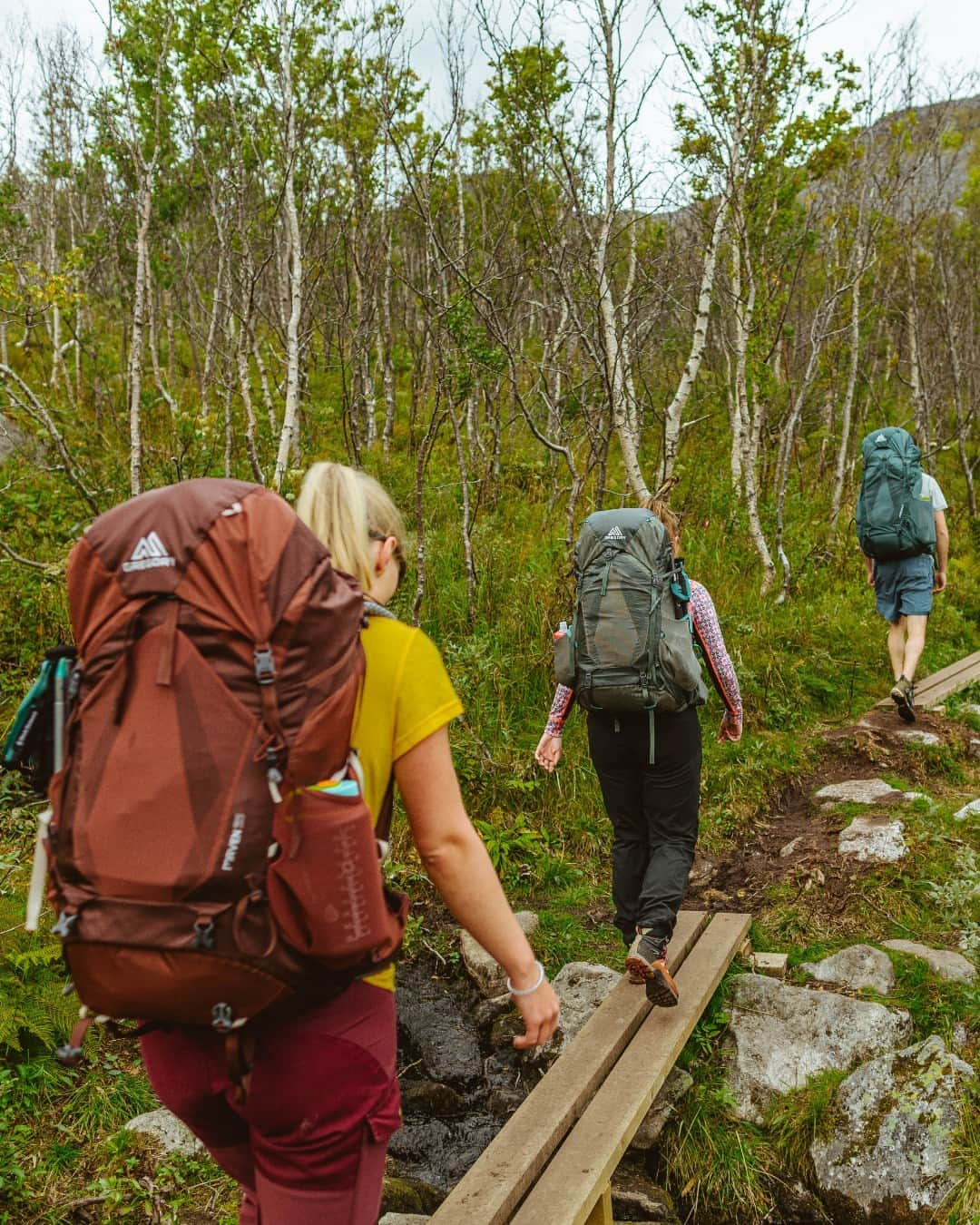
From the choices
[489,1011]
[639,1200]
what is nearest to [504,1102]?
[489,1011]

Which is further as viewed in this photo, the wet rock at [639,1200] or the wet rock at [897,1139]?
the wet rock at [639,1200]

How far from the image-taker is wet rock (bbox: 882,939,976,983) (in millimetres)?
4000

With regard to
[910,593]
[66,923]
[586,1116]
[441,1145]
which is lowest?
[441,1145]

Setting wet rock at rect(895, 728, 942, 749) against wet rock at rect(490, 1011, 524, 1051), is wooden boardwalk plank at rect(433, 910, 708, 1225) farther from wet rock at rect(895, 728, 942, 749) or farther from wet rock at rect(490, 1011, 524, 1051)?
wet rock at rect(895, 728, 942, 749)

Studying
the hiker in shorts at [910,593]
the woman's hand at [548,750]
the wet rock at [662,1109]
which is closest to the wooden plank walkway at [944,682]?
the hiker in shorts at [910,593]

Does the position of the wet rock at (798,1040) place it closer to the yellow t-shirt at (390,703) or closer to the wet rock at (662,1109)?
the wet rock at (662,1109)

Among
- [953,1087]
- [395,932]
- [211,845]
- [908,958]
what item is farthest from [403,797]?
[908,958]

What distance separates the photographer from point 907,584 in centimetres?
734

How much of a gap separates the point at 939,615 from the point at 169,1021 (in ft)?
33.8

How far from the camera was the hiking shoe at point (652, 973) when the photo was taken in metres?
3.62

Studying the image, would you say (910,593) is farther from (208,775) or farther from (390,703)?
(208,775)

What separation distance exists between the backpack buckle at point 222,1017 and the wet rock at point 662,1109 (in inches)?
105

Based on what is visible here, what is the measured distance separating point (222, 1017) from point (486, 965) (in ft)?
12.2

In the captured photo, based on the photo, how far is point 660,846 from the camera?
12.8 ft
